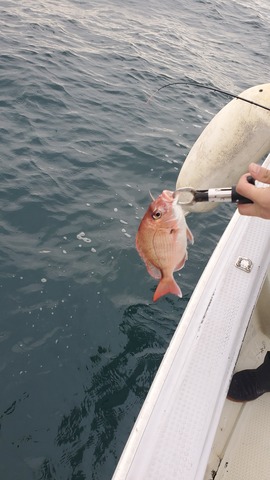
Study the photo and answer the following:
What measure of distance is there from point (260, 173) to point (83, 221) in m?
4.07

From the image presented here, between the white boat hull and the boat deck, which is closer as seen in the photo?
the white boat hull

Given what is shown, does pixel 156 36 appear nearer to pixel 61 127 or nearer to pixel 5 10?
pixel 5 10

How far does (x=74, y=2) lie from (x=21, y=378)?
46.0 ft

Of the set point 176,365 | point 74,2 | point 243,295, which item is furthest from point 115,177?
point 74,2

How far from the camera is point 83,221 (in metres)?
6.11

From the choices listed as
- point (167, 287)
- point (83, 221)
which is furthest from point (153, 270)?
point (83, 221)

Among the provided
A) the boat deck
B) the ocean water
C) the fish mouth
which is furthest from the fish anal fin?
the ocean water

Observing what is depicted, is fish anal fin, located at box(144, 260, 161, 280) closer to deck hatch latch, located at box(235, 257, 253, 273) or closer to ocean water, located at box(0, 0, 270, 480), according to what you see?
deck hatch latch, located at box(235, 257, 253, 273)

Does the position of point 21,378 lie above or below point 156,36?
below

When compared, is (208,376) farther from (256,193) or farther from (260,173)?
(260,173)

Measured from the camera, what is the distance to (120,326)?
4.86 metres

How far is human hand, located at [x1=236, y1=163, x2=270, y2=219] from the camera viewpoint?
2311mm

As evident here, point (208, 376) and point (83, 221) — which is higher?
point (208, 376)

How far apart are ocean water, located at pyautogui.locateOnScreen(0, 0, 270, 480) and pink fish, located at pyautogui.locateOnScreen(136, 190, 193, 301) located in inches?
80.4
